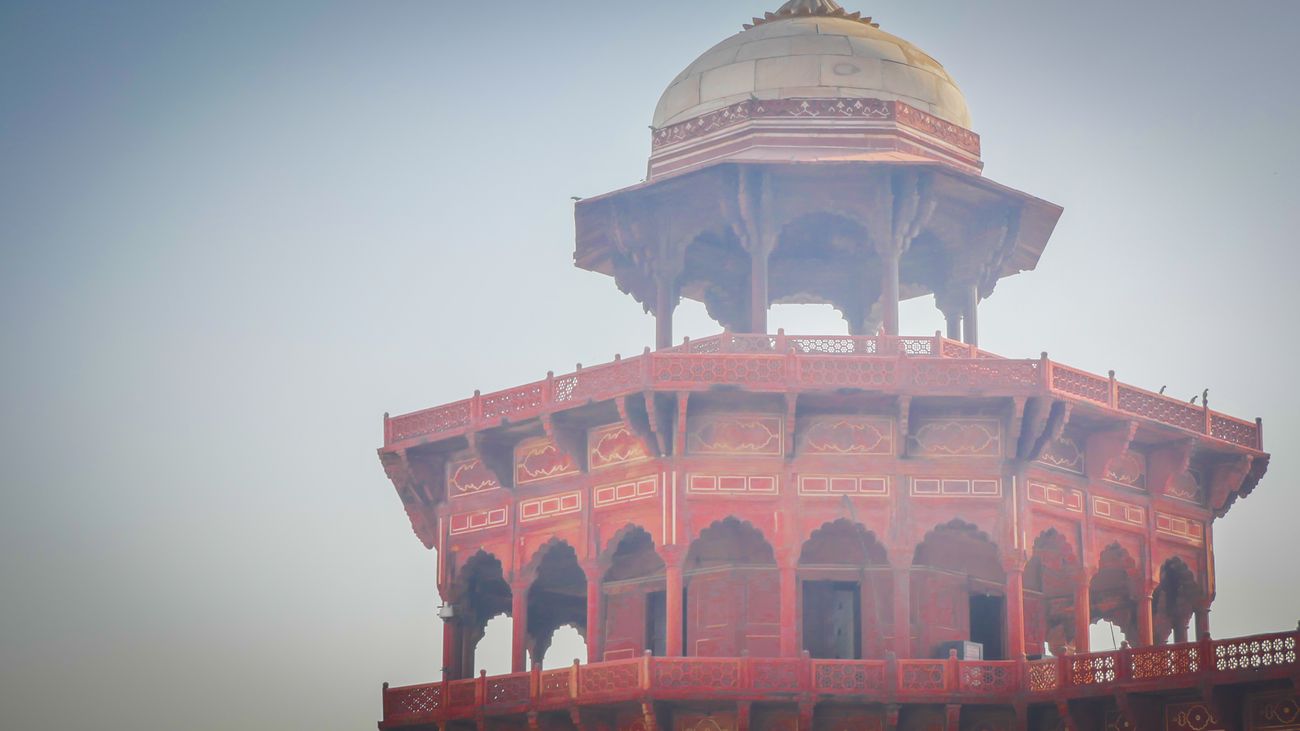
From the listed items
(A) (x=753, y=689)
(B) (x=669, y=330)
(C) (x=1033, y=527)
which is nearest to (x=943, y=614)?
(C) (x=1033, y=527)

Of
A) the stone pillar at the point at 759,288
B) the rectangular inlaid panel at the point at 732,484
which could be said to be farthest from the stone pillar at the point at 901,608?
the stone pillar at the point at 759,288

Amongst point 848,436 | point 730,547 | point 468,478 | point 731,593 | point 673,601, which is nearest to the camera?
point 673,601

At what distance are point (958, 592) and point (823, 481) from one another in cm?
311

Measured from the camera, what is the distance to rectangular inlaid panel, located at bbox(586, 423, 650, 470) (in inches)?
1286

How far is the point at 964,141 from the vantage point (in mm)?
36219

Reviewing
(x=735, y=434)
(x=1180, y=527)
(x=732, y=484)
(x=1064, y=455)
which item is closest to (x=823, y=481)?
(x=732, y=484)

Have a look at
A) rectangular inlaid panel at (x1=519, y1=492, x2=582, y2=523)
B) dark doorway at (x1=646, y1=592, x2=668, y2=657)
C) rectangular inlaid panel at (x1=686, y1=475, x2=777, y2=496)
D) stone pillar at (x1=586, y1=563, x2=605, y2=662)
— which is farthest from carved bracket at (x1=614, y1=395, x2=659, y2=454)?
dark doorway at (x1=646, y1=592, x2=668, y2=657)

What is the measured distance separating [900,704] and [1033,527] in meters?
3.73

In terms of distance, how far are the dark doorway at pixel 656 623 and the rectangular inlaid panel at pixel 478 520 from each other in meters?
2.69

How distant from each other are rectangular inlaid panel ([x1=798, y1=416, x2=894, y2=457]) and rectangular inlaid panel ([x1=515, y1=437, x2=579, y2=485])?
3.86 metres

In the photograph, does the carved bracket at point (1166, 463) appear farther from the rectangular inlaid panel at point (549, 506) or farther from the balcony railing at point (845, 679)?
the rectangular inlaid panel at point (549, 506)

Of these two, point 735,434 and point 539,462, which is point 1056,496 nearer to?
point 735,434

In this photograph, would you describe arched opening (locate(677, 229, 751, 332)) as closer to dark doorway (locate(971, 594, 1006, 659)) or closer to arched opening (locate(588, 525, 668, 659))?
arched opening (locate(588, 525, 668, 659))

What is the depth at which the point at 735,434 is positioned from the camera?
3225 centimetres
